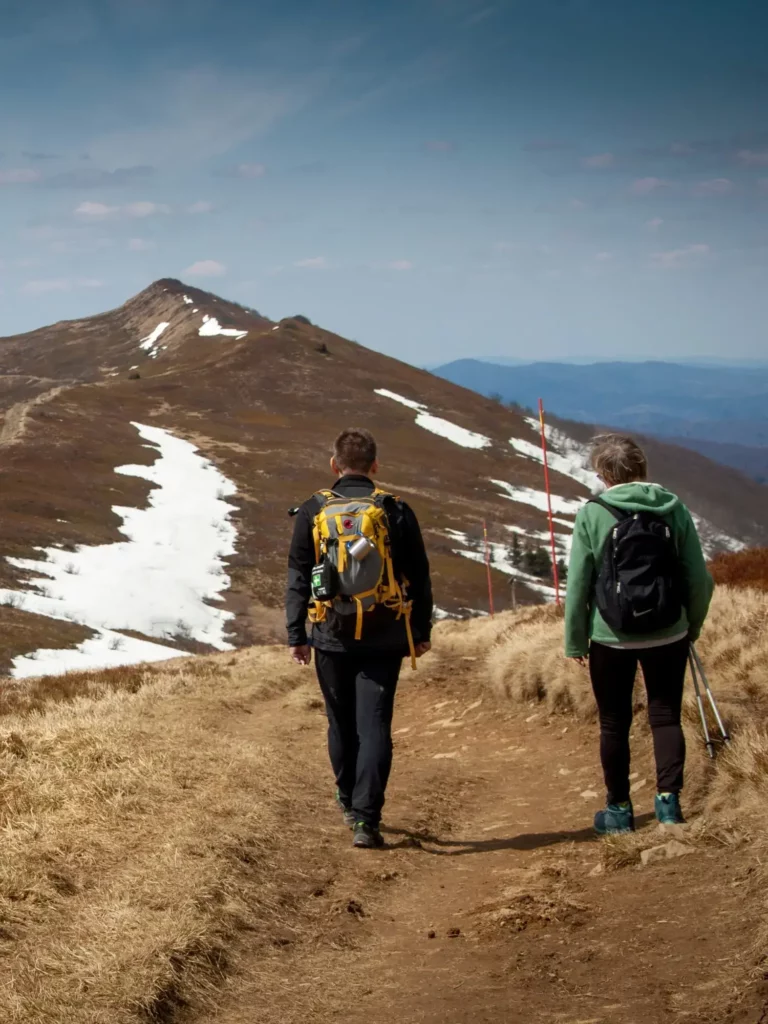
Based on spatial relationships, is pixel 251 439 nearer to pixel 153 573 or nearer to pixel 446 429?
pixel 446 429

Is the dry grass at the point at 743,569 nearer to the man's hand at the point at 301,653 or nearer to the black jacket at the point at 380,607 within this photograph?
the black jacket at the point at 380,607

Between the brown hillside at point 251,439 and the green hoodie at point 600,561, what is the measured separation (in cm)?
2737

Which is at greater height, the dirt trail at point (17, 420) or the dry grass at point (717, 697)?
the dirt trail at point (17, 420)

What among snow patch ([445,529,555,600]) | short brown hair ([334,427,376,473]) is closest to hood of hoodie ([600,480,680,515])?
short brown hair ([334,427,376,473])

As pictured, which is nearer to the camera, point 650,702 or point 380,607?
point 650,702

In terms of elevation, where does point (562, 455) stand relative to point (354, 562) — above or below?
below

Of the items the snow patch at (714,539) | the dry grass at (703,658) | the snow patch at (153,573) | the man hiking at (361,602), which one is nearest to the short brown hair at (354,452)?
the man hiking at (361,602)

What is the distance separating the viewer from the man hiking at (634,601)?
5.74 meters

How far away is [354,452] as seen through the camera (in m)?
6.61

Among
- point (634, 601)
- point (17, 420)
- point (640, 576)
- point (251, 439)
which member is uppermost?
point (17, 420)

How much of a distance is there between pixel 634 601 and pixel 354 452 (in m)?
1.94

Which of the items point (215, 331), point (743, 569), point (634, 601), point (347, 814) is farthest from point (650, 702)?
point (215, 331)

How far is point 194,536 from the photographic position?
2584 inches

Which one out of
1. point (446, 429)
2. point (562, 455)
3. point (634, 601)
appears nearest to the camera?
point (634, 601)
